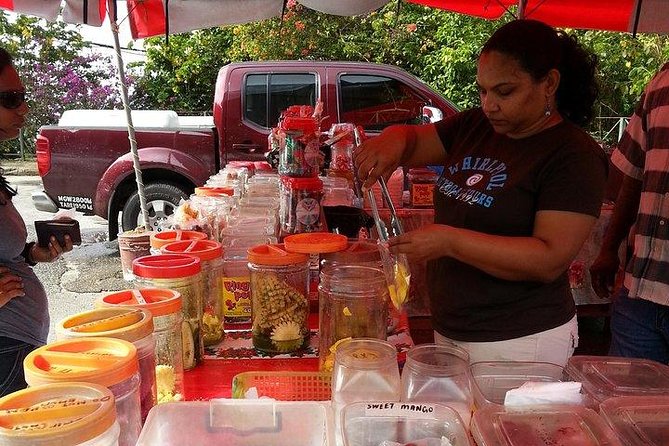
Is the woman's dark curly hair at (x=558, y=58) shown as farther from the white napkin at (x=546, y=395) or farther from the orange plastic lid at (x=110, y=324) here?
the orange plastic lid at (x=110, y=324)

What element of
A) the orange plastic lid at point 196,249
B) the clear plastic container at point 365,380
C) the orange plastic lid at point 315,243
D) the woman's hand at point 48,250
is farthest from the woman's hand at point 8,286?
the clear plastic container at point 365,380

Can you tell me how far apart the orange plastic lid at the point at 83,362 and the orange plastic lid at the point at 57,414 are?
0.03 meters

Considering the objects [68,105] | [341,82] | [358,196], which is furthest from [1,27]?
[358,196]

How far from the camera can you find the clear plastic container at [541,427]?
0.86 meters

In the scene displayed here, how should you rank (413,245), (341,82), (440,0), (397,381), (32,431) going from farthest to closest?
(341,82), (440,0), (413,245), (397,381), (32,431)

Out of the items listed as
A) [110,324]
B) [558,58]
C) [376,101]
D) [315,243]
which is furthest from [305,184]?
[376,101]

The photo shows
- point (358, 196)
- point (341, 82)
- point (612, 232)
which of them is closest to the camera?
point (612, 232)

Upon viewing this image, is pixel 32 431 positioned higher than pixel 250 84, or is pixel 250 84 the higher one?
pixel 250 84

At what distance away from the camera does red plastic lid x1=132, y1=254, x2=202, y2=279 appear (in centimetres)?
144

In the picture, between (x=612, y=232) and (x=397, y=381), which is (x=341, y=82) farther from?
(x=397, y=381)

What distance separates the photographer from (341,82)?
21.5 ft

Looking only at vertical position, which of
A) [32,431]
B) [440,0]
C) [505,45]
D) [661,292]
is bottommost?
[661,292]

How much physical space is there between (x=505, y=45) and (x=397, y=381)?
1065 millimetres

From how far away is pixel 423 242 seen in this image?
1.56 metres
